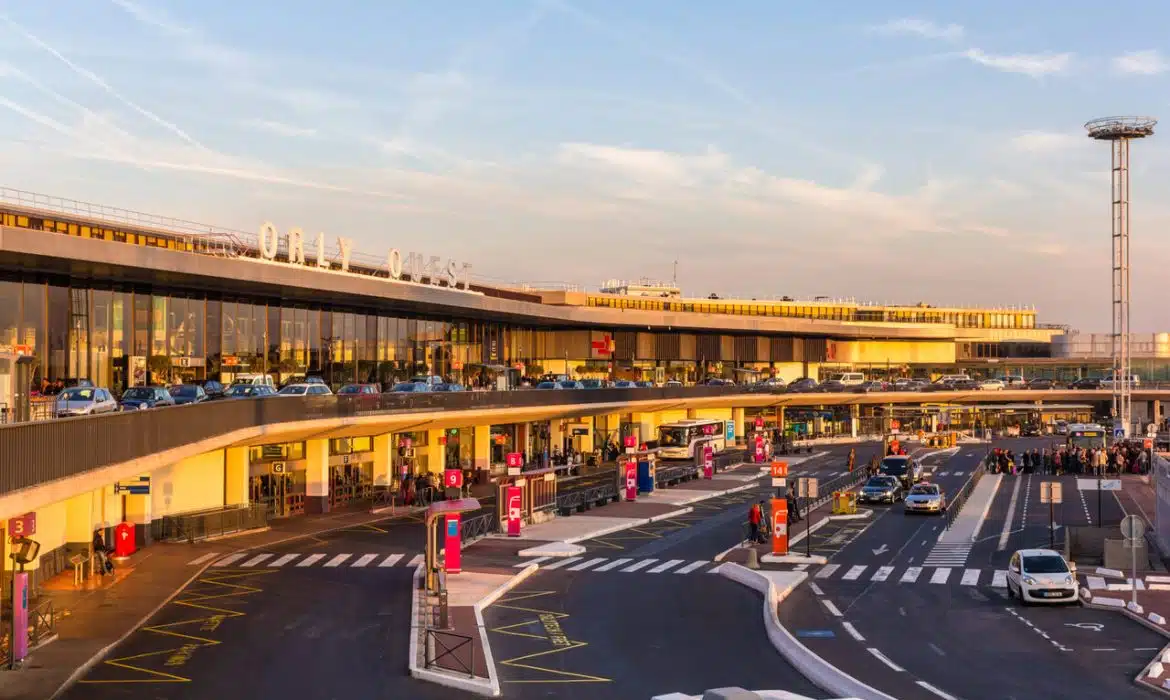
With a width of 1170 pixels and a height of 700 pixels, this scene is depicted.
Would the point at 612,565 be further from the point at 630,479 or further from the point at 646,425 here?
the point at 646,425

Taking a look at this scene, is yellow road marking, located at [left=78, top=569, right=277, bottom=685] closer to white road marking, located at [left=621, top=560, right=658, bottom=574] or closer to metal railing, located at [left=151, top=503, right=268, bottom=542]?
metal railing, located at [left=151, top=503, right=268, bottom=542]

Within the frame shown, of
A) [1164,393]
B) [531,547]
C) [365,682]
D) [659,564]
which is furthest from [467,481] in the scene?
[1164,393]

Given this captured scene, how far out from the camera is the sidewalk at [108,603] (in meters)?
25.8

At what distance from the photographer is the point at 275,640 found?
30391 mm

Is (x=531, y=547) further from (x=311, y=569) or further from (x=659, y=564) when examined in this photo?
(x=311, y=569)

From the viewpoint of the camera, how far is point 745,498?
228ft

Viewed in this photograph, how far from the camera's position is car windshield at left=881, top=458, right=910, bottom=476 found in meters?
71.4

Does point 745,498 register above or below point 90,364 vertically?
below

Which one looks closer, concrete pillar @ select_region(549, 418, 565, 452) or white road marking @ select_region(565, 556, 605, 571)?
white road marking @ select_region(565, 556, 605, 571)

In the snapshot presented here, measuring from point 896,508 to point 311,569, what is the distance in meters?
33.5

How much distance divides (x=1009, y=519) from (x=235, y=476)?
116 ft

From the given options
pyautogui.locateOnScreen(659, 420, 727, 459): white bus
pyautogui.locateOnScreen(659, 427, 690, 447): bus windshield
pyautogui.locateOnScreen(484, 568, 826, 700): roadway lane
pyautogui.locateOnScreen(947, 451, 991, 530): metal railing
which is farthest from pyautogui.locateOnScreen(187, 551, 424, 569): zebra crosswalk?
pyautogui.locateOnScreen(659, 427, 690, 447): bus windshield

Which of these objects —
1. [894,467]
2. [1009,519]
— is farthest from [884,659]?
[894,467]

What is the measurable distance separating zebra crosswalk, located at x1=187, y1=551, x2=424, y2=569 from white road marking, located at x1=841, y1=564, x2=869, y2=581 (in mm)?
14520
